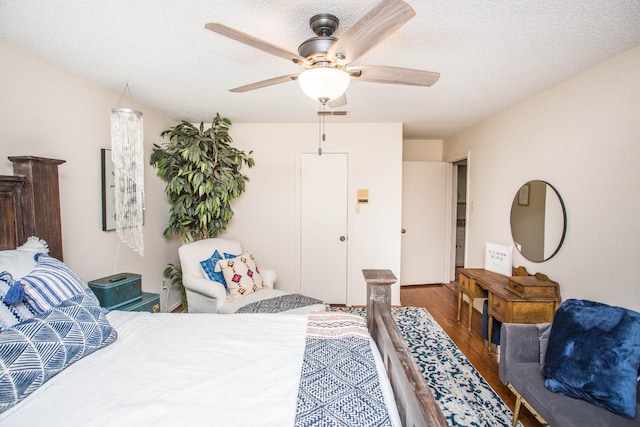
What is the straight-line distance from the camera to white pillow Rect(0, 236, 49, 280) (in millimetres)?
1361

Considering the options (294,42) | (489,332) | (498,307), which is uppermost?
(294,42)

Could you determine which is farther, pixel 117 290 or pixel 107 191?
pixel 107 191

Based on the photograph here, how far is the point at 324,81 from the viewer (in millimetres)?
1369

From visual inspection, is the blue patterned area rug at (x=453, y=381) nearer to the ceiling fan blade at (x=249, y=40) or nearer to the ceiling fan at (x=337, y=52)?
the ceiling fan at (x=337, y=52)

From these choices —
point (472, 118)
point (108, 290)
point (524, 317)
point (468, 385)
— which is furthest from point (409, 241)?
point (108, 290)

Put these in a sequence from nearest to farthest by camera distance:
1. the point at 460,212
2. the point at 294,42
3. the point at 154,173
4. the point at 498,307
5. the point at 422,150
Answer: the point at 294,42 → the point at 498,307 → the point at 154,173 → the point at 422,150 → the point at 460,212

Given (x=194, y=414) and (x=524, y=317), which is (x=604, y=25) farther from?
(x=194, y=414)

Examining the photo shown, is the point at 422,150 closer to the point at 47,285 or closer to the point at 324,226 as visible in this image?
the point at 324,226

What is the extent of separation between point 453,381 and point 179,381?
1.99 m

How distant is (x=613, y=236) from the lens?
1938 millimetres

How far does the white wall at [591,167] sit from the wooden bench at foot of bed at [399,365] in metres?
1.54

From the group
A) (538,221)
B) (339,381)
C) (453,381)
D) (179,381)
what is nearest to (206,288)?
(179,381)

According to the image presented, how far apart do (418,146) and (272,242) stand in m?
2.83

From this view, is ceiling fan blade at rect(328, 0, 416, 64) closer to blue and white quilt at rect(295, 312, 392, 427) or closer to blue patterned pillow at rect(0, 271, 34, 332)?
blue and white quilt at rect(295, 312, 392, 427)
